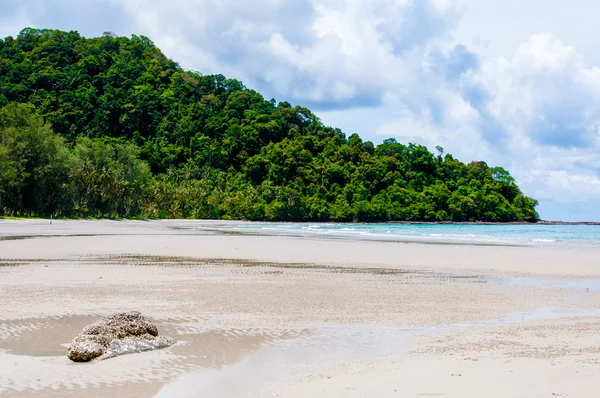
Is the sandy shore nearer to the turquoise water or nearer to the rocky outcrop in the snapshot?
the rocky outcrop

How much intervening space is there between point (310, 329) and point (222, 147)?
121 metres

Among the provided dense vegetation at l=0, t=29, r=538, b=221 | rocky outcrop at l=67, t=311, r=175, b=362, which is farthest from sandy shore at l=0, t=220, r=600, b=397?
dense vegetation at l=0, t=29, r=538, b=221

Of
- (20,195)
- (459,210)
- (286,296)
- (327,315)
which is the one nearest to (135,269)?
(286,296)

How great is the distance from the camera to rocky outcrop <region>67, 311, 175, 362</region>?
23.3 feet

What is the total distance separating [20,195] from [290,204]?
194 ft

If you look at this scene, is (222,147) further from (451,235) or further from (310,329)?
(310,329)

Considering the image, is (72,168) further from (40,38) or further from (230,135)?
(40,38)

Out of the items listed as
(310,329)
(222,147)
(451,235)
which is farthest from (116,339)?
(222,147)

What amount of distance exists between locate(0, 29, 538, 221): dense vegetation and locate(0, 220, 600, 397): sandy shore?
8691 cm

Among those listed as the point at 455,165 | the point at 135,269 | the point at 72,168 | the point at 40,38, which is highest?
the point at 40,38

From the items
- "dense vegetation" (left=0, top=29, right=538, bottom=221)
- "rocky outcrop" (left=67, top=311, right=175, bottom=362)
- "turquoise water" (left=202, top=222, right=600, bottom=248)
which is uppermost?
"dense vegetation" (left=0, top=29, right=538, bottom=221)

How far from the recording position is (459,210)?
133875 millimetres

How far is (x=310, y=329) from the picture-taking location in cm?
926

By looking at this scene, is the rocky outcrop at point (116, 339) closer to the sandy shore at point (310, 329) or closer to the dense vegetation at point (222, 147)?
the sandy shore at point (310, 329)
